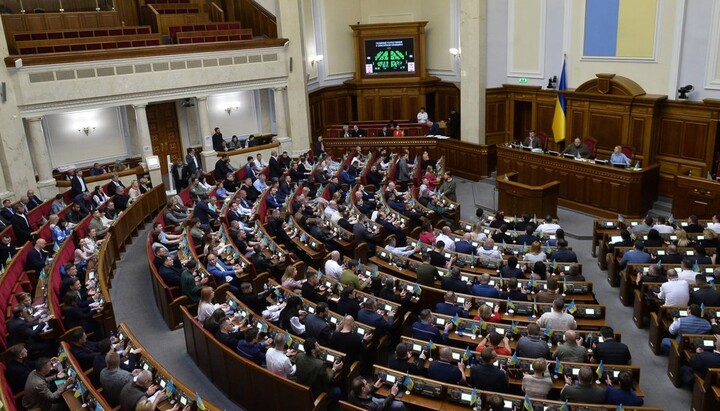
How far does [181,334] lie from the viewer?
30.8 ft

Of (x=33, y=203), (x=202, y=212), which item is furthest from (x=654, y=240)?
(x=33, y=203)

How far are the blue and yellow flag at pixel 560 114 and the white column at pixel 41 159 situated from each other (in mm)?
13652

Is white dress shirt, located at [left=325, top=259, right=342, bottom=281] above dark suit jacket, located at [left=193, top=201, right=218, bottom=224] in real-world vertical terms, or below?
below

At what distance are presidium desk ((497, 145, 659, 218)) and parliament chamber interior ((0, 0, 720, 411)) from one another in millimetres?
61

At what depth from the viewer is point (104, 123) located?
720 inches

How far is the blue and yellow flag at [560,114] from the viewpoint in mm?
16203

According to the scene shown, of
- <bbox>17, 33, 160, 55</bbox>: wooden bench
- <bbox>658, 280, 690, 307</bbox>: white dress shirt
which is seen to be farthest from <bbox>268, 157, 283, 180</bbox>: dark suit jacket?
<bbox>658, 280, 690, 307</bbox>: white dress shirt

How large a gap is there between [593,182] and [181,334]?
10.0m

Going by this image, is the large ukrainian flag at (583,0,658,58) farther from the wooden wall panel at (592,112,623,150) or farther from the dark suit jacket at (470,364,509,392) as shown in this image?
the dark suit jacket at (470,364,509,392)

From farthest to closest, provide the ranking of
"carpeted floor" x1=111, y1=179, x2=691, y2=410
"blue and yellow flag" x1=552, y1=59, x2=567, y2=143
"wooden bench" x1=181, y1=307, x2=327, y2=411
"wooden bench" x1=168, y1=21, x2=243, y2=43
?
"wooden bench" x1=168, y1=21, x2=243, y2=43 → "blue and yellow flag" x1=552, y1=59, x2=567, y2=143 → "carpeted floor" x1=111, y1=179, x2=691, y2=410 → "wooden bench" x1=181, y1=307, x2=327, y2=411

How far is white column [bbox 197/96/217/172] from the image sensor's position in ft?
58.9

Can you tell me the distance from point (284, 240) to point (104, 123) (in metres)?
9.99

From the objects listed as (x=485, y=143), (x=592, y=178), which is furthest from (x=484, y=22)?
(x=592, y=178)

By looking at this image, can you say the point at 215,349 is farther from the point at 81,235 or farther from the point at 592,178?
the point at 592,178
